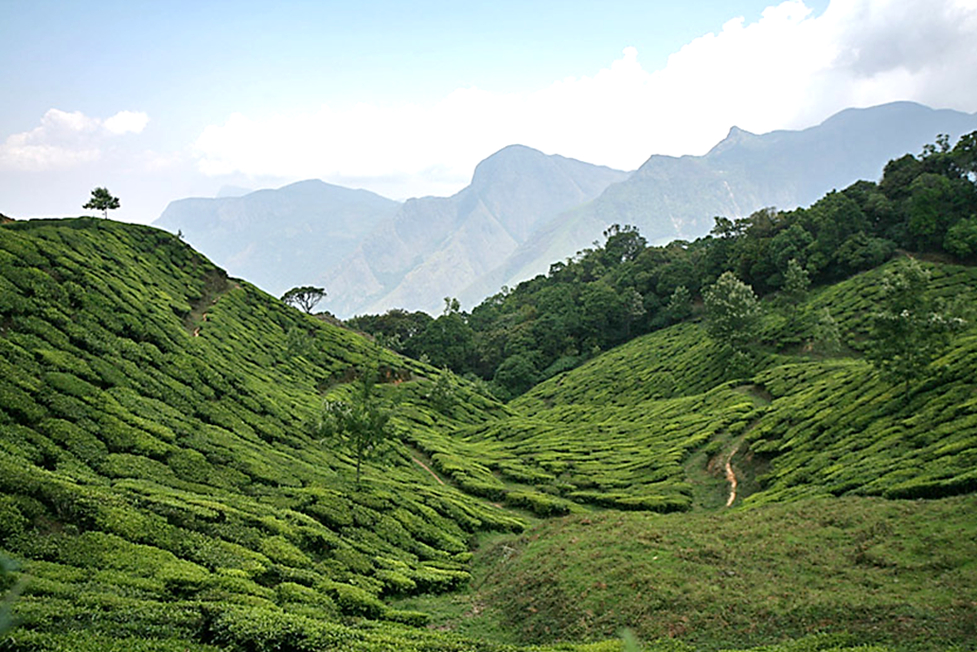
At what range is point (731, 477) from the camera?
142 feet

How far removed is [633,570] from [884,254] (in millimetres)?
81938

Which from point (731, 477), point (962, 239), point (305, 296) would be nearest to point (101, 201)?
point (305, 296)

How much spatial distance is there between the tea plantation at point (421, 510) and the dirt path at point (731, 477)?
0.45 m

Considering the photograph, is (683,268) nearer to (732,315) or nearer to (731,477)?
(732,315)

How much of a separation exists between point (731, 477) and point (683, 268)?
80708mm

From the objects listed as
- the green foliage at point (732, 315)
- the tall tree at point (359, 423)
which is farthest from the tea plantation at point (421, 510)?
the green foliage at point (732, 315)

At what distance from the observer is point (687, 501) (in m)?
40.4

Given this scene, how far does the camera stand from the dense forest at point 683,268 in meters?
83.4

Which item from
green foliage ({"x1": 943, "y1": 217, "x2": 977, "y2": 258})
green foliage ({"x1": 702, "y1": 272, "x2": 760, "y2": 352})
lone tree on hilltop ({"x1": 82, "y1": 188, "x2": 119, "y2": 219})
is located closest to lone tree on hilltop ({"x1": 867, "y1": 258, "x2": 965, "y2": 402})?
green foliage ({"x1": 702, "y1": 272, "x2": 760, "y2": 352})

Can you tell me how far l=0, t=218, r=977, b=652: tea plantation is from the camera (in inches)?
662

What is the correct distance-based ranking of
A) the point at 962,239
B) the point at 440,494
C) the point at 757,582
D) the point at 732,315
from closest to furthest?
1. the point at 757,582
2. the point at 440,494
3. the point at 962,239
4. the point at 732,315

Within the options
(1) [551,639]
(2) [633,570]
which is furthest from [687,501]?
(1) [551,639]

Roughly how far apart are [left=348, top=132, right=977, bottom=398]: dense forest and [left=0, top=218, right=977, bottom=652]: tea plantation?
130ft

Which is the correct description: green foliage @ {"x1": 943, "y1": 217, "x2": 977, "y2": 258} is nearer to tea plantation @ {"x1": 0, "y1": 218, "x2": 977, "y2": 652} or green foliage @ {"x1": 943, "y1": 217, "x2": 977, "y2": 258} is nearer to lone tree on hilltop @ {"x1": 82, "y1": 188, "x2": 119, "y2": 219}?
tea plantation @ {"x1": 0, "y1": 218, "x2": 977, "y2": 652}
